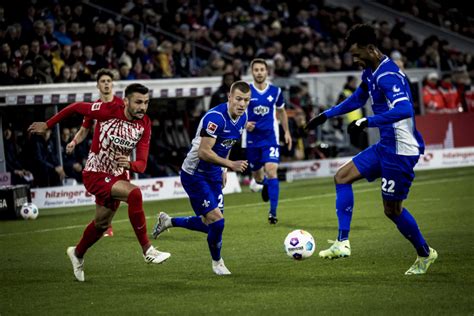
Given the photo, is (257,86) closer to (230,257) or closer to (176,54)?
(230,257)

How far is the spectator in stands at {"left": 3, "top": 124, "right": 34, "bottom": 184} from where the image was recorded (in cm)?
2009

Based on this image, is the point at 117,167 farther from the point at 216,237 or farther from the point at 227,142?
the point at 216,237

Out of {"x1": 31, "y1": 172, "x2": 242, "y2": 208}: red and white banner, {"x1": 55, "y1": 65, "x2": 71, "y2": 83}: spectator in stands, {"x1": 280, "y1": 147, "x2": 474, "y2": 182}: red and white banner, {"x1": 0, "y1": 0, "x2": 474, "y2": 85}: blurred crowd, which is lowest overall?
{"x1": 280, "y1": 147, "x2": 474, "y2": 182}: red and white banner

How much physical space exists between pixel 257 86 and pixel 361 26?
21.3ft

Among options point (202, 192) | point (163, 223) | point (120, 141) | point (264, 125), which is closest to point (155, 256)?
point (202, 192)

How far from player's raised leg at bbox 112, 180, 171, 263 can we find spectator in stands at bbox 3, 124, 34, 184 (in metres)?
10.6

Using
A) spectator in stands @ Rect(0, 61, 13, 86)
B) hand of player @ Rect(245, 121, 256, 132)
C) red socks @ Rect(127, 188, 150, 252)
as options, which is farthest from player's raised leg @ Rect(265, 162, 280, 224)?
spectator in stands @ Rect(0, 61, 13, 86)

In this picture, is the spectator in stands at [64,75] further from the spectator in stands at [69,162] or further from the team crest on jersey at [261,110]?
the team crest on jersey at [261,110]

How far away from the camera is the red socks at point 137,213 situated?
9.88m

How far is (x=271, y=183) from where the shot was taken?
1552cm

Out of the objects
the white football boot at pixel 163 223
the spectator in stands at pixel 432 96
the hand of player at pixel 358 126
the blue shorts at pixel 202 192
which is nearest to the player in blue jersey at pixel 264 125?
the white football boot at pixel 163 223

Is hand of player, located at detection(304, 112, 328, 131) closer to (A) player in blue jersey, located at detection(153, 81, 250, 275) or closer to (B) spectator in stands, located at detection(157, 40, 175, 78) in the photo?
(A) player in blue jersey, located at detection(153, 81, 250, 275)

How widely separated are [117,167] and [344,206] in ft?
8.39

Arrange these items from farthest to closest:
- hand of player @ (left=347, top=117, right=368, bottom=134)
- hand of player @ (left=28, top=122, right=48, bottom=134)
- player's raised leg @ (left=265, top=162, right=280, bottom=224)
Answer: player's raised leg @ (left=265, top=162, right=280, bottom=224) → hand of player @ (left=28, top=122, right=48, bottom=134) → hand of player @ (left=347, top=117, right=368, bottom=134)
